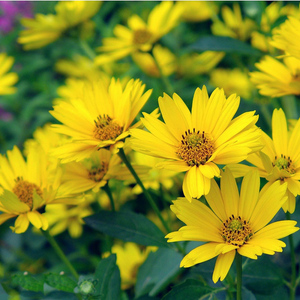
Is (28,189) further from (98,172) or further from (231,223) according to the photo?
(231,223)

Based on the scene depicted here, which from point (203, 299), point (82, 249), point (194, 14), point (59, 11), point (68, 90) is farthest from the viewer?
point (194, 14)

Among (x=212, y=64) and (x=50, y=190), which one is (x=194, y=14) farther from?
(x=50, y=190)

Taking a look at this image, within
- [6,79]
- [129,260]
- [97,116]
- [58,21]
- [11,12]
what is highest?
[11,12]

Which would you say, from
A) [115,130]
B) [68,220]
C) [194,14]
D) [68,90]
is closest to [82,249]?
[68,220]

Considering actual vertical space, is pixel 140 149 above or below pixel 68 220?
above

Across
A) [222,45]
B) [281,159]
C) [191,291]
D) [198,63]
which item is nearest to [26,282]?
[191,291]

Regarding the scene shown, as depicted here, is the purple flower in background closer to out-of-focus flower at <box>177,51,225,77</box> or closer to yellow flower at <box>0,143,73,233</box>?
out-of-focus flower at <box>177,51,225,77</box>

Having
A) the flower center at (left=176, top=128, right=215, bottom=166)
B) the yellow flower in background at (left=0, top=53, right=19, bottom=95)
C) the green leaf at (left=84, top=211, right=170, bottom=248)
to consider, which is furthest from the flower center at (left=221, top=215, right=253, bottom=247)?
the yellow flower in background at (left=0, top=53, right=19, bottom=95)
